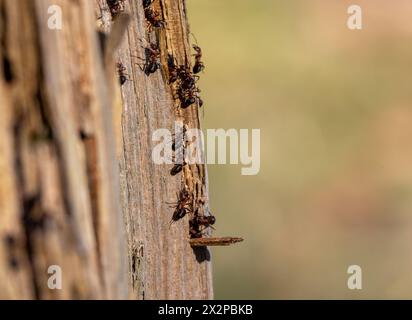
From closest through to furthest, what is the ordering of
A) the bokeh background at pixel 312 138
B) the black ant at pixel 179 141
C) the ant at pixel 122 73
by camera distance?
the ant at pixel 122 73
the black ant at pixel 179 141
the bokeh background at pixel 312 138

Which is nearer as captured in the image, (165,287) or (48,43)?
(48,43)

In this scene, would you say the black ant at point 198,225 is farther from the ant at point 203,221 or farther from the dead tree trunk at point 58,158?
the dead tree trunk at point 58,158

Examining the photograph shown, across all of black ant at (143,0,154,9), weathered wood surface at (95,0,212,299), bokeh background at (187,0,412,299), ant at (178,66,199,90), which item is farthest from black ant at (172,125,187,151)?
bokeh background at (187,0,412,299)

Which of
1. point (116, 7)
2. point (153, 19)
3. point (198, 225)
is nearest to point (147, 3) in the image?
point (153, 19)

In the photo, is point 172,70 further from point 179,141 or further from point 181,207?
point 181,207

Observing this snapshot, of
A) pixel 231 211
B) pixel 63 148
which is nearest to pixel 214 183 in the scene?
pixel 231 211

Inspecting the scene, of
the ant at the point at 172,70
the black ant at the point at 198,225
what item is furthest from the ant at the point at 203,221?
the ant at the point at 172,70
